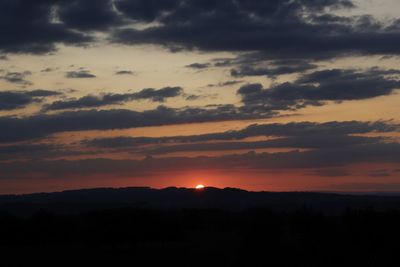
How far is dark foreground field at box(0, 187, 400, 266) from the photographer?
3672cm

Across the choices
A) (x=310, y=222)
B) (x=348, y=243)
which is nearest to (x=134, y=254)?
(x=310, y=222)

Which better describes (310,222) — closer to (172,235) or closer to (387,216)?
(387,216)

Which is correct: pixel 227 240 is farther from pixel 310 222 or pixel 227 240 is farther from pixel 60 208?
pixel 60 208

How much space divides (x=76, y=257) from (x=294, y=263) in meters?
17.5

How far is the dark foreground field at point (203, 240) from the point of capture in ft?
120

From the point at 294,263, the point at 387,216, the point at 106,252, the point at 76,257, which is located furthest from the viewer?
the point at 106,252

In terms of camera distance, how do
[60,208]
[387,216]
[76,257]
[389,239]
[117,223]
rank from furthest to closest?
[60,208]
[117,223]
[76,257]
[387,216]
[389,239]

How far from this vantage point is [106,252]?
50844 millimetres

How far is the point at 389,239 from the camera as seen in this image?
38.3 metres

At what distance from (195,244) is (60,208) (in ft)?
300

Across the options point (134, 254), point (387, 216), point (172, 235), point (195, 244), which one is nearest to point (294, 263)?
point (387, 216)

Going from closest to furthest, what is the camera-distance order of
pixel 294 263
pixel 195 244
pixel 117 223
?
pixel 294 263
pixel 195 244
pixel 117 223

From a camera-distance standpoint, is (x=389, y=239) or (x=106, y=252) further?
(x=106, y=252)

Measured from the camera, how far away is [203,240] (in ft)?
196
